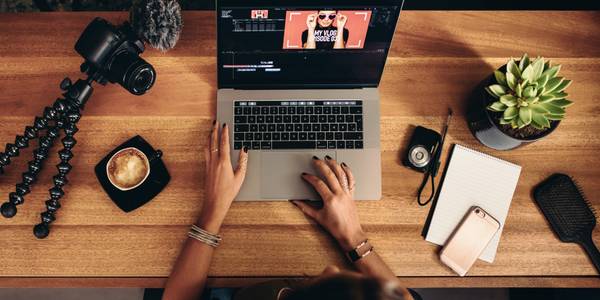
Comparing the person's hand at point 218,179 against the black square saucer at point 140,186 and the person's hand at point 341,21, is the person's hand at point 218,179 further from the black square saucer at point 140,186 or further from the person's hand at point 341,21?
the person's hand at point 341,21

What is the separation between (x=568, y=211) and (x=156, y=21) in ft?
3.64

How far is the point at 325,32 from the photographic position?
0.96 metres

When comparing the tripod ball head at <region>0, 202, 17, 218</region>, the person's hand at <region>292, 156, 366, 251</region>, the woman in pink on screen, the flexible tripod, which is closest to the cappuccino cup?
the flexible tripod

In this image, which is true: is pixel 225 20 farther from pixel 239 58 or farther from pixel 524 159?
pixel 524 159

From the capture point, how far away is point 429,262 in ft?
3.43

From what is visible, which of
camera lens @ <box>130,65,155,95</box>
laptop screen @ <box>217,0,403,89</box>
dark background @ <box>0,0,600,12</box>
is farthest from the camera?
dark background @ <box>0,0,600,12</box>

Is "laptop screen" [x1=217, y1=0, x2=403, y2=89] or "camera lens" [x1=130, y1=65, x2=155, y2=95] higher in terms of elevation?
"laptop screen" [x1=217, y1=0, x2=403, y2=89]

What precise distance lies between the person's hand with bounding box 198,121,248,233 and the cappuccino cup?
15cm

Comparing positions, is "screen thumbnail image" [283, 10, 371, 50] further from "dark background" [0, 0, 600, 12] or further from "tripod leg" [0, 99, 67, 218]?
"dark background" [0, 0, 600, 12]

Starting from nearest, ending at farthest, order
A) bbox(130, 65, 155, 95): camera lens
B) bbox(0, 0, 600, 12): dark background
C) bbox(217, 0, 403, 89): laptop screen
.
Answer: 1. bbox(217, 0, 403, 89): laptop screen
2. bbox(130, 65, 155, 95): camera lens
3. bbox(0, 0, 600, 12): dark background

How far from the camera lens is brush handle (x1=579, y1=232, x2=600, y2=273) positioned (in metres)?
1.05

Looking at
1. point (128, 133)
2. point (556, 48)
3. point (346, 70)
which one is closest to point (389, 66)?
point (346, 70)

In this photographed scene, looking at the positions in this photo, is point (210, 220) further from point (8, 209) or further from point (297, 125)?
point (8, 209)

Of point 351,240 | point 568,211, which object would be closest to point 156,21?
point 351,240
